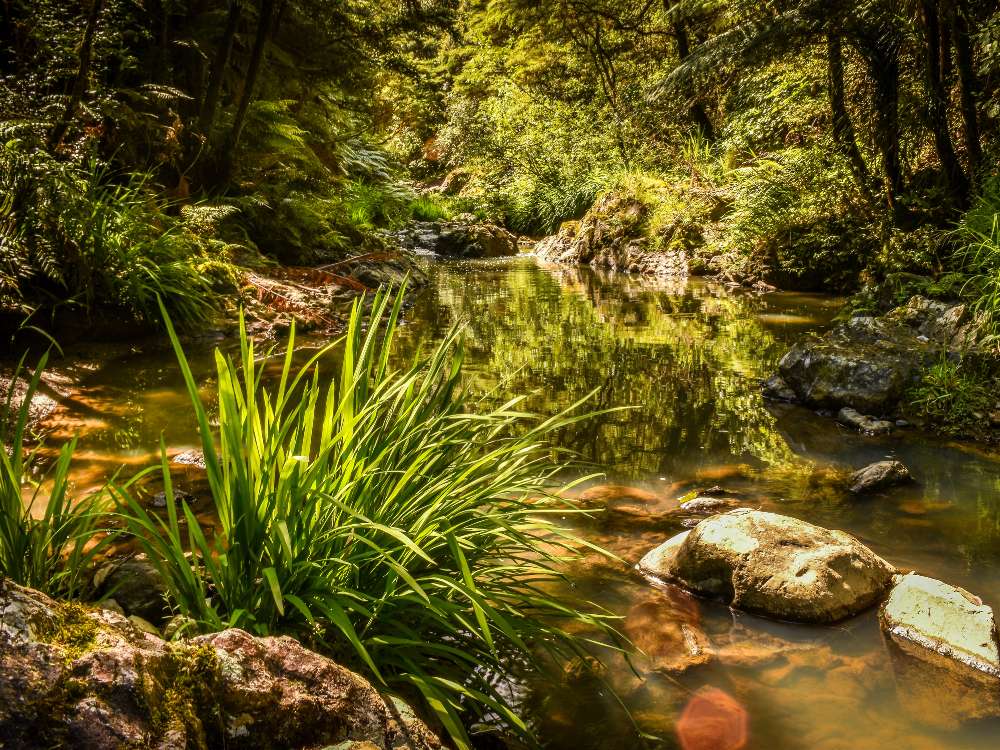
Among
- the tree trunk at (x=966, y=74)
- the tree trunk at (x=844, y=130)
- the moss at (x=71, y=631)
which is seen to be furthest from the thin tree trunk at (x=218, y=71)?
the moss at (x=71, y=631)

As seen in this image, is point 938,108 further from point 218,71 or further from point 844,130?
point 218,71

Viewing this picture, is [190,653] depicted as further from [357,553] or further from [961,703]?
[961,703]

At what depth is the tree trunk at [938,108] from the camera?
19.9ft

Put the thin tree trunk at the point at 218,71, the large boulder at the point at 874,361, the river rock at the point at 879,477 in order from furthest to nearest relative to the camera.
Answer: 1. the thin tree trunk at the point at 218,71
2. the large boulder at the point at 874,361
3. the river rock at the point at 879,477

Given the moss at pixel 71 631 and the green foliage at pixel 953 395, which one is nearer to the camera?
the moss at pixel 71 631

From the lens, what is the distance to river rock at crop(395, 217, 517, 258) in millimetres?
17953

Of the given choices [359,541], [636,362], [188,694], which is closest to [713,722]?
[359,541]

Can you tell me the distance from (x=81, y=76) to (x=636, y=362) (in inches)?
194

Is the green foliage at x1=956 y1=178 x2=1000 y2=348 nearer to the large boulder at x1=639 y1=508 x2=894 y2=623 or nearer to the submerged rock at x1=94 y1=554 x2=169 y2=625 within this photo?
the large boulder at x1=639 y1=508 x2=894 y2=623

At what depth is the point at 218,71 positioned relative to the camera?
759 cm

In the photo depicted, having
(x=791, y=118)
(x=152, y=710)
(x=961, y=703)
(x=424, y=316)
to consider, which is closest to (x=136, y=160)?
(x=424, y=316)

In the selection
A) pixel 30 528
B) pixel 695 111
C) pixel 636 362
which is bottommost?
pixel 636 362

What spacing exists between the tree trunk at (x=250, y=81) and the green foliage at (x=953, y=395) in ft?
24.2

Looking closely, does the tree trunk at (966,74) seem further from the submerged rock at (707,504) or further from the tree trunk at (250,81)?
the tree trunk at (250,81)
